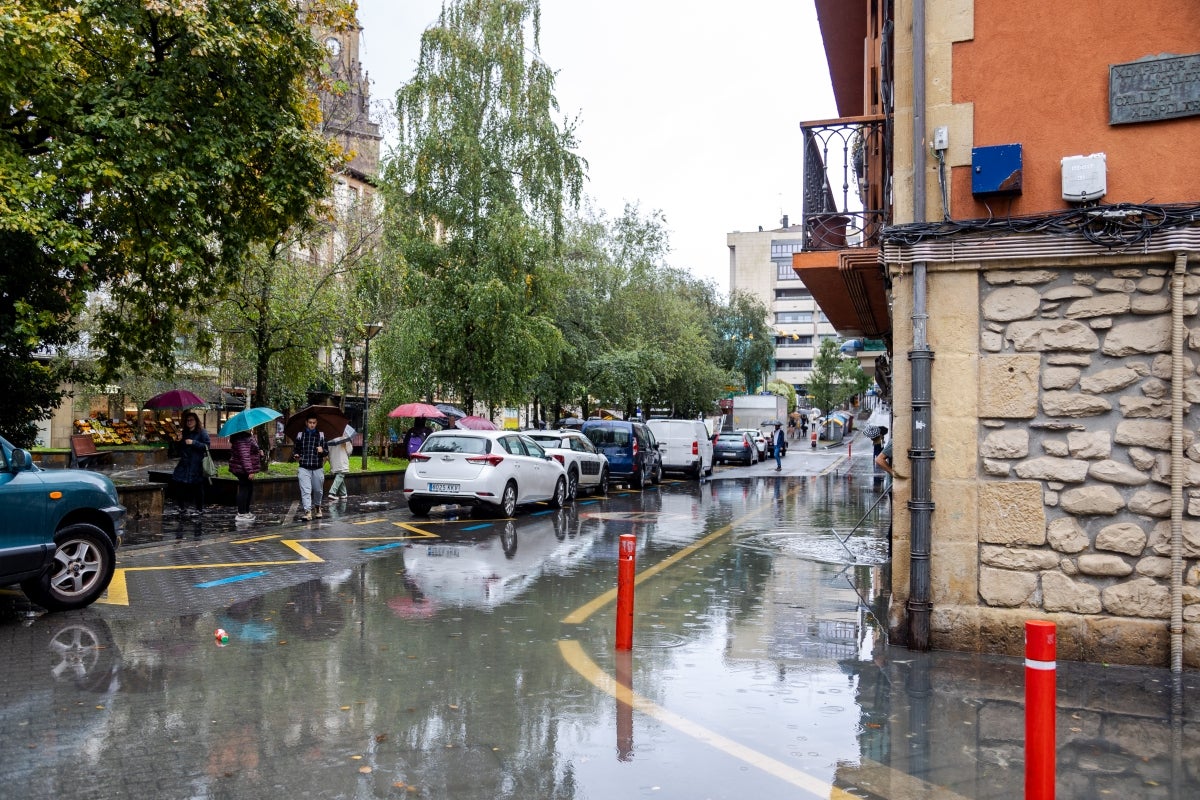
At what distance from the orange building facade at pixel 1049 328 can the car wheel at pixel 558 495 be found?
39.9ft

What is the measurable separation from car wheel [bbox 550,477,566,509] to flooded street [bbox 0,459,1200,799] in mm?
8321

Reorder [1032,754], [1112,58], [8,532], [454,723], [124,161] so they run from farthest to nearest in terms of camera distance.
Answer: [124,161] → [8,532] → [1112,58] → [454,723] → [1032,754]

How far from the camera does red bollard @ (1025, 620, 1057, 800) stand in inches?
153

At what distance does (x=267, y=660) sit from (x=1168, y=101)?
7647 mm

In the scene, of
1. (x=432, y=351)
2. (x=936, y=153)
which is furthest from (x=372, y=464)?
(x=936, y=153)

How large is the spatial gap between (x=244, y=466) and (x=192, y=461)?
1452 millimetres

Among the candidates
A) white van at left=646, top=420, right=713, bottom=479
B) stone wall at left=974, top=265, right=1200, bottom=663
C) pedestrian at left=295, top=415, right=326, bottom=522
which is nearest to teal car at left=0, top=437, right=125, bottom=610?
pedestrian at left=295, top=415, right=326, bottom=522

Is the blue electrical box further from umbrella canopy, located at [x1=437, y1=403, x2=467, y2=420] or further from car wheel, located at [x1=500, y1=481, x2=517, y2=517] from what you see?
umbrella canopy, located at [x1=437, y1=403, x2=467, y2=420]

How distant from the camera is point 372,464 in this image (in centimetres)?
2853

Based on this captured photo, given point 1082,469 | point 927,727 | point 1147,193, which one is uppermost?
point 1147,193

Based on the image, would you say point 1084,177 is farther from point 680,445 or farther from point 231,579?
point 680,445

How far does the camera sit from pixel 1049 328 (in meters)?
7.27

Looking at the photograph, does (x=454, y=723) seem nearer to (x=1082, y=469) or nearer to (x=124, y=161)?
(x=1082, y=469)

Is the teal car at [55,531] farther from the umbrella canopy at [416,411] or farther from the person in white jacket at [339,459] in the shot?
the umbrella canopy at [416,411]
